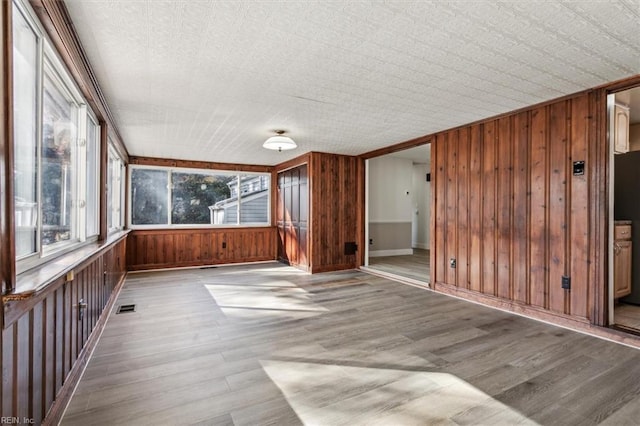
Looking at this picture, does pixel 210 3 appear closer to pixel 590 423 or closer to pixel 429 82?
pixel 429 82

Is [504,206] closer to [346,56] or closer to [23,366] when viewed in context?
[346,56]

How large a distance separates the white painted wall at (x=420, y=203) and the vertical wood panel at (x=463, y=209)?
4.96 m

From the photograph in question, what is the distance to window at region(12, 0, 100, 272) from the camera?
1.53 meters

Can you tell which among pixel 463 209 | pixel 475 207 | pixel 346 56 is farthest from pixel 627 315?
pixel 346 56

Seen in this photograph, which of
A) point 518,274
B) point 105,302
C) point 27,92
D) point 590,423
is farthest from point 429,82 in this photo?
point 105,302

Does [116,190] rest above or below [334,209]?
above

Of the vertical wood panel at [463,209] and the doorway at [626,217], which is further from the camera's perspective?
the vertical wood panel at [463,209]

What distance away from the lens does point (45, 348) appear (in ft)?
5.06

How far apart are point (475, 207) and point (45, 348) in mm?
4278

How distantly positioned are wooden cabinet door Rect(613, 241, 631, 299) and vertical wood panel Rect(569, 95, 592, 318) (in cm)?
91

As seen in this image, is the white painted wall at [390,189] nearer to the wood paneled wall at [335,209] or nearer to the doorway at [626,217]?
the wood paneled wall at [335,209]

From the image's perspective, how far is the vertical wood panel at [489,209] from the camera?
12.6ft

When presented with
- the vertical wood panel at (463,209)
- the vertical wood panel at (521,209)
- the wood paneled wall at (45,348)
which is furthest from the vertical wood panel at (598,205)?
the wood paneled wall at (45,348)

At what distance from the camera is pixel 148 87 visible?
2.93 meters
